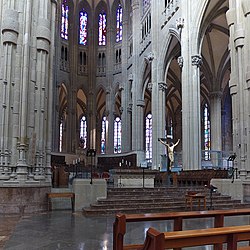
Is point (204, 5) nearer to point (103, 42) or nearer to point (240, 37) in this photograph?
point (240, 37)

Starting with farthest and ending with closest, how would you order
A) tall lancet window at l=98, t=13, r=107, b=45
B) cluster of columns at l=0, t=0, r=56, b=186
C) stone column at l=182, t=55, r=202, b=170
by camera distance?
tall lancet window at l=98, t=13, r=107, b=45 → stone column at l=182, t=55, r=202, b=170 → cluster of columns at l=0, t=0, r=56, b=186

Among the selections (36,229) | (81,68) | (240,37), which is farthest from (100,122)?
(36,229)

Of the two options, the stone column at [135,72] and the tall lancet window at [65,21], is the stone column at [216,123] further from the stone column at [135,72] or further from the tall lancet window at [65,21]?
the tall lancet window at [65,21]

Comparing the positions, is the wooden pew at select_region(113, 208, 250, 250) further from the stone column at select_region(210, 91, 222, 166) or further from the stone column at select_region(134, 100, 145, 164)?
the stone column at select_region(134, 100, 145, 164)

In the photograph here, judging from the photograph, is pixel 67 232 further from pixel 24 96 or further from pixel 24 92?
pixel 24 92

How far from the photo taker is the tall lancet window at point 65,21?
1619 inches

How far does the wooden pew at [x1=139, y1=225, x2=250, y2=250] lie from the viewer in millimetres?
2701

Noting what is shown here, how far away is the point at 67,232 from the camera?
7.55 meters

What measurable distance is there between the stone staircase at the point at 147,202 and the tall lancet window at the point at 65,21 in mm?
31010

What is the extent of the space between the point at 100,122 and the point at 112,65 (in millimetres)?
9084

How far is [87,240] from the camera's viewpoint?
661 centimetres

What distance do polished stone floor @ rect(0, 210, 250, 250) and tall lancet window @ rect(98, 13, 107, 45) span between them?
1401 inches

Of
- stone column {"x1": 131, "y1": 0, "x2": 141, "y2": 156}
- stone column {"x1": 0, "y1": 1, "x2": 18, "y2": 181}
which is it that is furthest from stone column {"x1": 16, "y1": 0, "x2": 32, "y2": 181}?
stone column {"x1": 131, "y1": 0, "x2": 141, "y2": 156}

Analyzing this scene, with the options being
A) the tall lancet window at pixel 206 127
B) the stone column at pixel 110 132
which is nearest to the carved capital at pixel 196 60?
the tall lancet window at pixel 206 127
